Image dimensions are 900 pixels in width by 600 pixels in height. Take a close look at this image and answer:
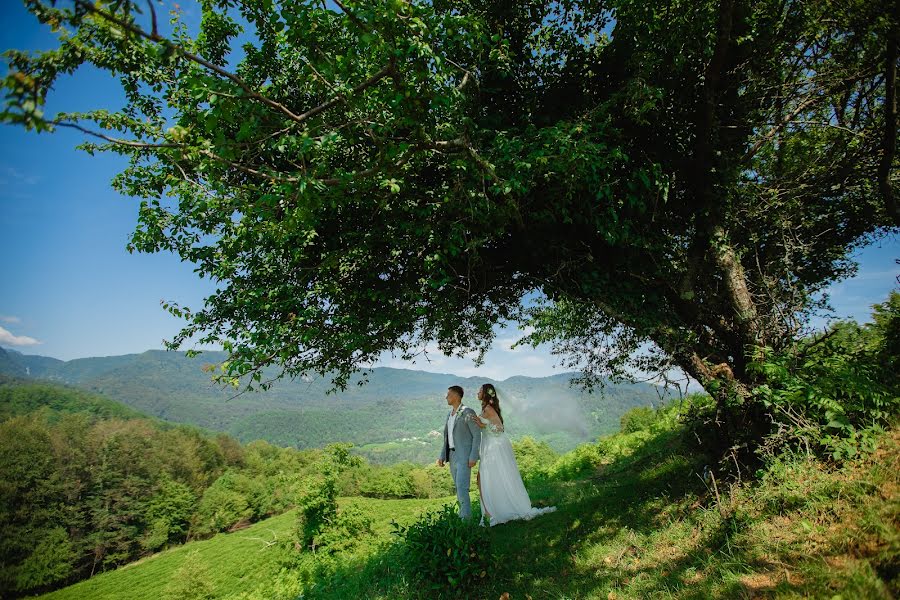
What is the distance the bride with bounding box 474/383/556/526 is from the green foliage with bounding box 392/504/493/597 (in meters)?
2.59

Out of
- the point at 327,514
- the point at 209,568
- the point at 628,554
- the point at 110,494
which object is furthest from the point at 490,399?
the point at 110,494

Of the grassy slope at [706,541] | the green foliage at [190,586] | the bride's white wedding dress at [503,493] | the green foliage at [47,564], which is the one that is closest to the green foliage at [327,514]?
the grassy slope at [706,541]

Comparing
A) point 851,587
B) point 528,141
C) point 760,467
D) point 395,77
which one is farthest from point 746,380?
point 395,77

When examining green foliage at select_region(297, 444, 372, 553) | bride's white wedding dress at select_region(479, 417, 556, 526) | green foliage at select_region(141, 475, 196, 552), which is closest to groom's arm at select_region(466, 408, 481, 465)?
bride's white wedding dress at select_region(479, 417, 556, 526)

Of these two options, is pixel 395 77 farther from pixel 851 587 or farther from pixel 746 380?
pixel 746 380

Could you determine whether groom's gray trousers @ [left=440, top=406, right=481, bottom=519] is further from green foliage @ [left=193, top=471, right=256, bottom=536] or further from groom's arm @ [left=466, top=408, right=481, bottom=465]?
green foliage @ [left=193, top=471, right=256, bottom=536]

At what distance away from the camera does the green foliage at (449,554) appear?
18.3 feet

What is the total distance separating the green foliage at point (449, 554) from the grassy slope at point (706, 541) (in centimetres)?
24

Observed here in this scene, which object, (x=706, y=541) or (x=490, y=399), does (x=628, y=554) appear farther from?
(x=490, y=399)

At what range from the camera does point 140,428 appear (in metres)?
86.6

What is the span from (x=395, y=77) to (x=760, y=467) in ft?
24.0

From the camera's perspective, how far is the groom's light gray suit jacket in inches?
319

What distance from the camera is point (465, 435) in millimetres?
8203

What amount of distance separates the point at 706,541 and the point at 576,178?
5233 mm
